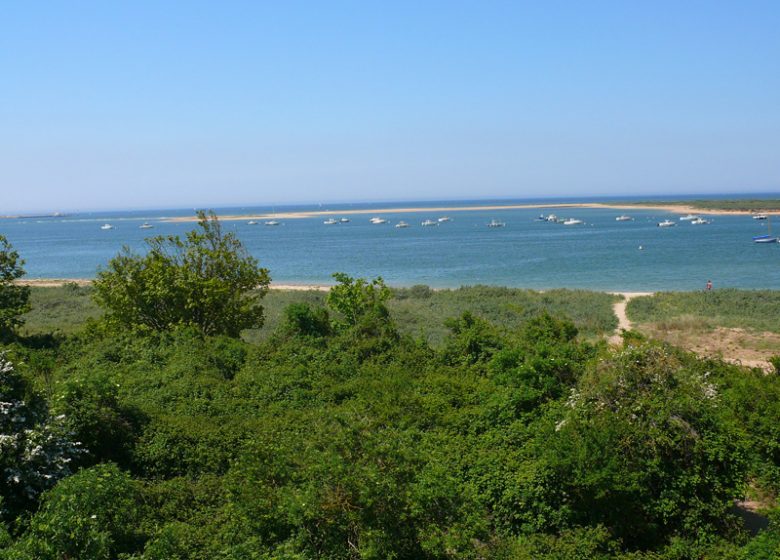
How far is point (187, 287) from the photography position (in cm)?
2339

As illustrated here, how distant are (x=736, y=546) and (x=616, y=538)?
1.80m

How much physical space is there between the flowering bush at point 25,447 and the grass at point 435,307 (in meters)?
19.4

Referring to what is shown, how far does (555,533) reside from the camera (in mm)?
10742

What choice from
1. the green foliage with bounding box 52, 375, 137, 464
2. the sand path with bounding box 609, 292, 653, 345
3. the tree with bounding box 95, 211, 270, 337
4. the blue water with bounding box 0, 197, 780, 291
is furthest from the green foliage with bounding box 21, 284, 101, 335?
the sand path with bounding box 609, 292, 653, 345

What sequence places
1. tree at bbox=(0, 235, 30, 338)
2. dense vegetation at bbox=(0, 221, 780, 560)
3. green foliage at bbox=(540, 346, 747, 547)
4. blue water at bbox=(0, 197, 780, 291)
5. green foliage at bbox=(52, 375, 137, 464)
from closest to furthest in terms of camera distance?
1. dense vegetation at bbox=(0, 221, 780, 560)
2. green foliage at bbox=(540, 346, 747, 547)
3. green foliage at bbox=(52, 375, 137, 464)
4. tree at bbox=(0, 235, 30, 338)
5. blue water at bbox=(0, 197, 780, 291)

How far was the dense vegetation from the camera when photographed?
9.23m

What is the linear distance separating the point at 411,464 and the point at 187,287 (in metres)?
15.8

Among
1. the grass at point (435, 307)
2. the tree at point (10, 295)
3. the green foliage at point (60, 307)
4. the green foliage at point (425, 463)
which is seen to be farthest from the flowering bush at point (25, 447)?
the green foliage at point (60, 307)

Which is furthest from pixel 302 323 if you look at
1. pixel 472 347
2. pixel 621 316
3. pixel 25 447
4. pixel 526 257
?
pixel 526 257

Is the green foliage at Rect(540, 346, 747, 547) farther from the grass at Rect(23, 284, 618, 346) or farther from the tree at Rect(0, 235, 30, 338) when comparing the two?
the tree at Rect(0, 235, 30, 338)

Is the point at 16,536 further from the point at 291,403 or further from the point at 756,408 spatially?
the point at 756,408

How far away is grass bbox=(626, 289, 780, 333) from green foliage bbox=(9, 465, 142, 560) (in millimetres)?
26804

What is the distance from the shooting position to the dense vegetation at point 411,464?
923 cm

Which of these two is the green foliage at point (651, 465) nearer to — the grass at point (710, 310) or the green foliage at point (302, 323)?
the green foliage at point (302, 323)
